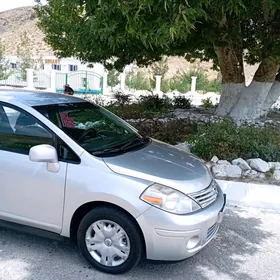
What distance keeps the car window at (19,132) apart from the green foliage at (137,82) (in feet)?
79.9

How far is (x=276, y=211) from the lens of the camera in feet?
16.2

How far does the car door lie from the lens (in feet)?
10.4

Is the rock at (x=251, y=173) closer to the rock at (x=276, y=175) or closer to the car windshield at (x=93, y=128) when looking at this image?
the rock at (x=276, y=175)

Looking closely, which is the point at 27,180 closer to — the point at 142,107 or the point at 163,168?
the point at 163,168

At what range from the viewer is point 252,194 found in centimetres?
526

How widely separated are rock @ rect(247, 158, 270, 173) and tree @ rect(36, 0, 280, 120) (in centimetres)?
242

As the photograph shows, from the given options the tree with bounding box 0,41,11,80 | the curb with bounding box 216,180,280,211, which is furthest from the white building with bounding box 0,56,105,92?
the curb with bounding box 216,180,280,211

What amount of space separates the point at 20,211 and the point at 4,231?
0.77 metres

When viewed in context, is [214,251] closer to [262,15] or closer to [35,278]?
[35,278]

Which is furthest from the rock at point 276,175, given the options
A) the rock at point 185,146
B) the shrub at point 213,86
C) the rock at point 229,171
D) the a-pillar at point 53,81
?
the shrub at point 213,86

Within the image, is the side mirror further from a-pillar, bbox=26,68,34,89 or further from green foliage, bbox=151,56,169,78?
green foliage, bbox=151,56,169,78

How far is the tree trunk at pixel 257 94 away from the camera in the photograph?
905 cm

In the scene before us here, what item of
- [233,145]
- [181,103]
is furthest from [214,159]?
[181,103]

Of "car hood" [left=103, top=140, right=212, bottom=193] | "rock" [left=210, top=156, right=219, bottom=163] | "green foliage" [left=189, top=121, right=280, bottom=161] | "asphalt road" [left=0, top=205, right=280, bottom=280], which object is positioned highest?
"car hood" [left=103, top=140, right=212, bottom=193]
